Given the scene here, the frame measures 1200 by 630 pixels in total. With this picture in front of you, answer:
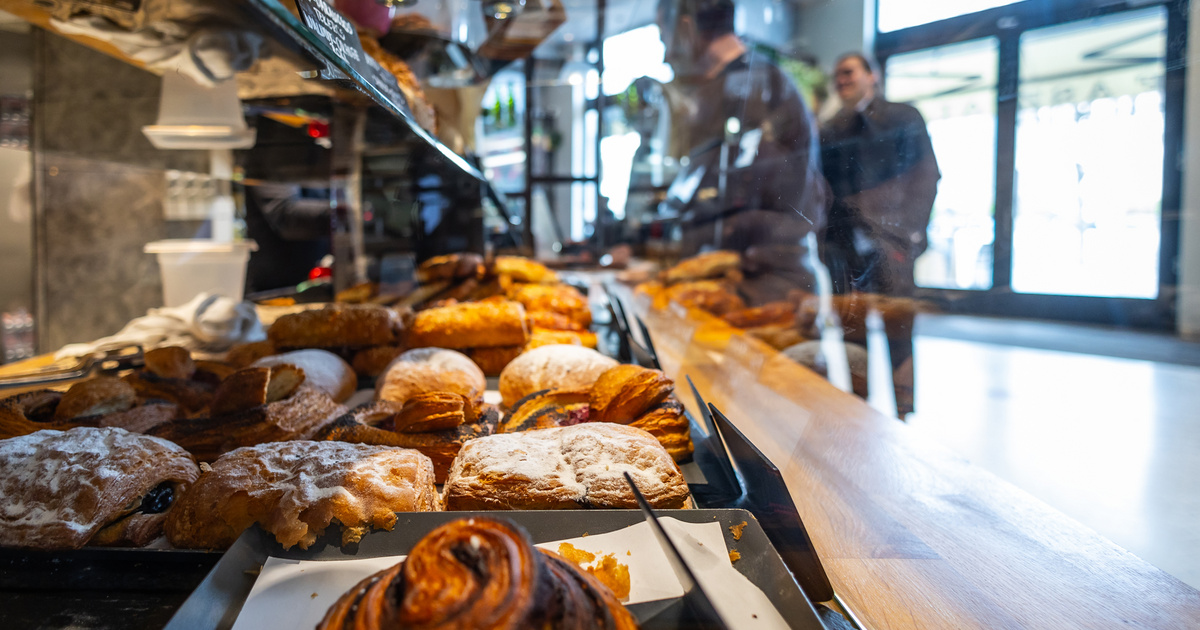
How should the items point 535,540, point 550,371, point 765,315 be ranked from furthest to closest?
1. point 765,315
2. point 550,371
3. point 535,540

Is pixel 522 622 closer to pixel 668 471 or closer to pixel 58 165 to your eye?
pixel 668 471

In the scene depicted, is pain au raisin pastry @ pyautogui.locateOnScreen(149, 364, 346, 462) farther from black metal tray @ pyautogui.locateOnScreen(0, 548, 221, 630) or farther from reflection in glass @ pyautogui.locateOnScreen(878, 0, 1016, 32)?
reflection in glass @ pyautogui.locateOnScreen(878, 0, 1016, 32)

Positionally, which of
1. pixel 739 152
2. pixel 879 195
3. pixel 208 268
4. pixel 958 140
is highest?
pixel 739 152

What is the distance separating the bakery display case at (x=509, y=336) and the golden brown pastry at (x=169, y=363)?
0.01 m

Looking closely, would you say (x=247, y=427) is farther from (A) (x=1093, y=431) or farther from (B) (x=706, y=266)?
(A) (x=1093, y=431)

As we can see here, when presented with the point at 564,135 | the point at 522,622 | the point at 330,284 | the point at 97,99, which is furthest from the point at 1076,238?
the point at 564,135

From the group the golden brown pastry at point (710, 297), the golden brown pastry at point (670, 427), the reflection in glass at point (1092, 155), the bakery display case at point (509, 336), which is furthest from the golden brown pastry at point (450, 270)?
the reflection in glass at point (1092, 155)

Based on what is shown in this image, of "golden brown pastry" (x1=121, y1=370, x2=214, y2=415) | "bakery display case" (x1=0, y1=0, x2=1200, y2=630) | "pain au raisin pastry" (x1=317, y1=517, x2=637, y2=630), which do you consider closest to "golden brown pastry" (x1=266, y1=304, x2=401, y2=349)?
"bakery display case" (x1=0, y1=0, x2=1200, y2=630)

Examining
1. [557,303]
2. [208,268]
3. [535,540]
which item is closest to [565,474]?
[535,540]

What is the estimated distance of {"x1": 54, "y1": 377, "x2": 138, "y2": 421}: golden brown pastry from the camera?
1086 mm

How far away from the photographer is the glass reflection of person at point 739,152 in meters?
1.62

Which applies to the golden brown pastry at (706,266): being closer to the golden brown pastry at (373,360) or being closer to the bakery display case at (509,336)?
the bakery display case at (509,336)

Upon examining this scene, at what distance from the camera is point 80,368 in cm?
156

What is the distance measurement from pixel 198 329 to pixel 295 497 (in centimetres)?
155
